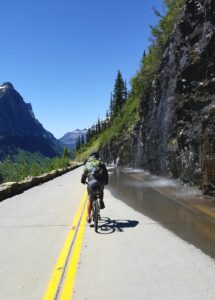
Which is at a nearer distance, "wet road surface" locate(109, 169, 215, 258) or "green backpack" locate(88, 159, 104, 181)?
"wet road surface" locate(109, 169, 215, 258)

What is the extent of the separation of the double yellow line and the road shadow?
1.63ft

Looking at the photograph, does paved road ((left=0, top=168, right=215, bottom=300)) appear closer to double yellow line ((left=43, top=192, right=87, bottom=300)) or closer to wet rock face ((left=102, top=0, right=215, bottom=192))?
double yellow line ((left=43, top=192, right=87, bottom=300))

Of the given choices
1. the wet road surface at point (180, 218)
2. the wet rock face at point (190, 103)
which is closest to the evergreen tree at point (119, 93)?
the wet rock face at point (190, 103)

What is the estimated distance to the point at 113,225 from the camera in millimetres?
10023

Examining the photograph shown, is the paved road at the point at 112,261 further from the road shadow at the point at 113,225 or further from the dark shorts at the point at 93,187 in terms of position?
the dark shorts at the point at 93,187

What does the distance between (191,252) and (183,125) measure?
1663 centimetres

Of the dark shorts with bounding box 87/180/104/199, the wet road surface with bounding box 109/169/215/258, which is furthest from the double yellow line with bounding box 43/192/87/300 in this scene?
the wet road surface with bounding box 109/169/215/258

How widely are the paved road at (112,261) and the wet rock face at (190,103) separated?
23.7 ft

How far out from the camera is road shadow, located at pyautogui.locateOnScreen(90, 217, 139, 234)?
9.38 m

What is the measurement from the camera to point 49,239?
841cm

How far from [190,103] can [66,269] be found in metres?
17.5

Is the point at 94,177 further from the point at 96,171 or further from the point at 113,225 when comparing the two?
the point at 113,225

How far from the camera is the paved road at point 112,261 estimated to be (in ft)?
17.0

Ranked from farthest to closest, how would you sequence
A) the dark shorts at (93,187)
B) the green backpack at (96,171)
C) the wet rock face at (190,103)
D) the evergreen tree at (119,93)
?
the evergreen tree at (119,93) < the wet rock face at (190,103) < the green backpack at (96,171) < the dark shorts at (93,187)
